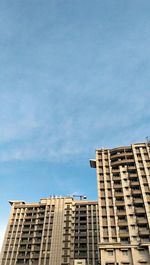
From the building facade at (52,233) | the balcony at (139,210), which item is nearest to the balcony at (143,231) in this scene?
the balcony at (139,210)

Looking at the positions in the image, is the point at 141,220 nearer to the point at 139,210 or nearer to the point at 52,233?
the point at 139,210

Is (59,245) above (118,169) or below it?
below

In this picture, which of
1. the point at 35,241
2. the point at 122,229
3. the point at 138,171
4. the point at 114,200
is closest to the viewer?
the point at 122,229

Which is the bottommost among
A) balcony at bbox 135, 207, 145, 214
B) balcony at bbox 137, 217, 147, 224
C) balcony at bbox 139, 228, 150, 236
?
balcony at bbox 139, 228, 150, 236

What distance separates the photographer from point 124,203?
207 ft

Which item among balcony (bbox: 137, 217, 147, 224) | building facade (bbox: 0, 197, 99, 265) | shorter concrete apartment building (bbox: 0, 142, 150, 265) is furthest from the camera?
building facade (bbox: 0, 197, 99, 265)

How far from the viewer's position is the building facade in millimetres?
82438

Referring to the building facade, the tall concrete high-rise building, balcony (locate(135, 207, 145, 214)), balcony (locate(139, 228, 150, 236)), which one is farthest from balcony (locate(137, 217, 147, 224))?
the building facade

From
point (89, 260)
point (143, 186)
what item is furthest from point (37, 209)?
point (143, 186)

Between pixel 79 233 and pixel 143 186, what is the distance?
35.1 metres

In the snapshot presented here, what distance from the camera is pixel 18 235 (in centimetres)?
8975

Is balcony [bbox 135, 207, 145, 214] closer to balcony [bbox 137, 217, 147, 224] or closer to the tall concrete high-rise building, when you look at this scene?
the tall concrete high-rise building

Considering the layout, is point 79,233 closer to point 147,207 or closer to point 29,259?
point 29,259

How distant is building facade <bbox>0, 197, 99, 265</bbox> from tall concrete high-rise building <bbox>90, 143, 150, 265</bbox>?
25690mm
